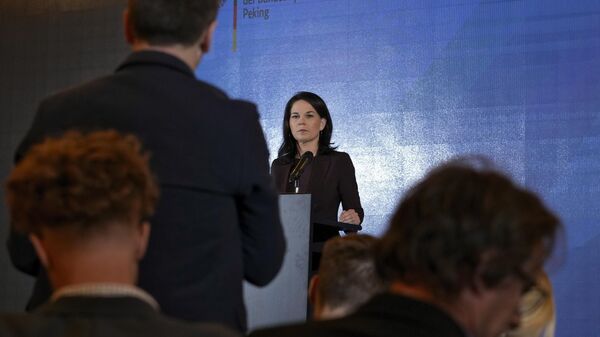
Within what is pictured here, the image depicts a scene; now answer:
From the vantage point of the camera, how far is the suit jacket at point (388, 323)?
1.08 m

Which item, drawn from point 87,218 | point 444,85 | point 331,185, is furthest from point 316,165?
point 87,218

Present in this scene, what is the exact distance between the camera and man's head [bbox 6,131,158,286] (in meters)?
1.29

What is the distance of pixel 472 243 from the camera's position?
1.09 meters

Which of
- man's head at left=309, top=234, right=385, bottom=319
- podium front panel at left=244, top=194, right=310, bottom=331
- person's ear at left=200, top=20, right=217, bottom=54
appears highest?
person's ear at left=200, top=20, right=217, bottom=54

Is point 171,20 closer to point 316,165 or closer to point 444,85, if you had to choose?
point 316,165

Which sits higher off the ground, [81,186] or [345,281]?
[81,186]

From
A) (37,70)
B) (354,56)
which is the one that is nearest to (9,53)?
(37,70)

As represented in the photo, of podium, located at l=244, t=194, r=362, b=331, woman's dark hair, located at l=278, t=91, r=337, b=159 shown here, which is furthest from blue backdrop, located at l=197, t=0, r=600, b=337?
podium, located at l=244, t=194, r=362, b=331

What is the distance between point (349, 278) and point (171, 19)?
2.16ft

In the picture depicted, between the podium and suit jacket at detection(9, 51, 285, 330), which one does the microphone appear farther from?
suit jacket at detection(9, 51, 285, 330)

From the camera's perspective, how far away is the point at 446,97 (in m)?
5.59

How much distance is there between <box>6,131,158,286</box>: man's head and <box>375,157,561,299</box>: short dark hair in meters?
0.39

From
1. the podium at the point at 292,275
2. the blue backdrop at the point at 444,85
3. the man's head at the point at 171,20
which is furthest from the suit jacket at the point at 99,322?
the blue backdrop at the point at 444,85

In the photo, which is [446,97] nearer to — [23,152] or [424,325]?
[23,152]
